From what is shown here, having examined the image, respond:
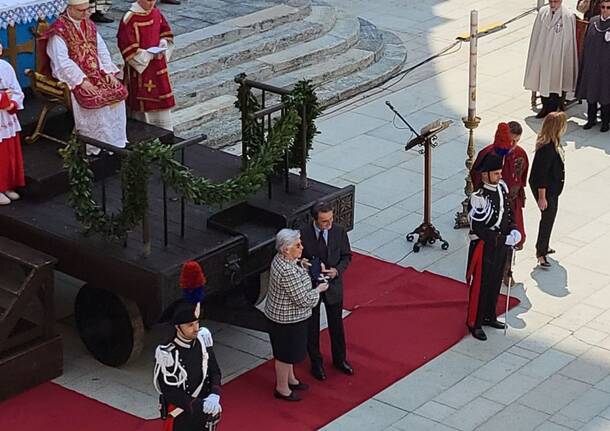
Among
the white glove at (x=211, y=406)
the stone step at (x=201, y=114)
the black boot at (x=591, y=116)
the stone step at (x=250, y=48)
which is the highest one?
the white glove at (x=211, y=406)

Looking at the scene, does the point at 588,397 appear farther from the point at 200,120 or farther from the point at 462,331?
the point at 200,120

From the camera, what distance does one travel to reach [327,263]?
962cm

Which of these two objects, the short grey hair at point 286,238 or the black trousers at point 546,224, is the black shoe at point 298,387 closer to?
the short grey hair at point 286,238

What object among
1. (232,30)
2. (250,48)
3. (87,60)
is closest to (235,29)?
(232,30)

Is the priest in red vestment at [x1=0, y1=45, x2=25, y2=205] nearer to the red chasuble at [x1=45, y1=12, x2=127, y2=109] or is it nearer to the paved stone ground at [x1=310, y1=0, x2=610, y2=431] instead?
the red chasuble at [x1=45, y1=12, x2=127, y2=109]

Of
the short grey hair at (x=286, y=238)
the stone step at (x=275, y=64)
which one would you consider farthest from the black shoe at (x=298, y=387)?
the stone step at (x=275, y=64)

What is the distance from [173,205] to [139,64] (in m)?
1.61

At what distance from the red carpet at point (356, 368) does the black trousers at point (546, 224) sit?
844mm

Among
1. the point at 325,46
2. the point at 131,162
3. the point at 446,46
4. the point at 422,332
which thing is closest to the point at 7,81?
the point at 131,162

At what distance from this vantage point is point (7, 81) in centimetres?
1023

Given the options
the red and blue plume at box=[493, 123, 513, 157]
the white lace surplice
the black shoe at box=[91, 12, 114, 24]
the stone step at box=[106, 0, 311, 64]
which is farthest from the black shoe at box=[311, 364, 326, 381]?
the black shoe at box=[91, 12, 114, 24]

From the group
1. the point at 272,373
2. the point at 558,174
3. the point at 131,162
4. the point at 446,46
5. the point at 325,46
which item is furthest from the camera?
the point at 446,46

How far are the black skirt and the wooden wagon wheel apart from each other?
3.39 ft

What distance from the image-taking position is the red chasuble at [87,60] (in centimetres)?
1066
